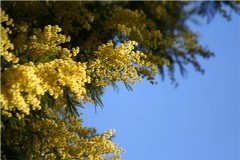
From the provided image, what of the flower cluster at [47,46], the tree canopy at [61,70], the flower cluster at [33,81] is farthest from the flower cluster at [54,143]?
the flower cluster at [47,46]

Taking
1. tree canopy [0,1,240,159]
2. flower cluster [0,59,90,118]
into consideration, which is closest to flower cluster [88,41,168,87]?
tree canopy [0,1,240,159]

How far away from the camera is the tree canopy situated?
344 cm

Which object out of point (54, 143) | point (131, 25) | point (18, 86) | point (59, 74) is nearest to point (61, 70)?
point (59, 74)

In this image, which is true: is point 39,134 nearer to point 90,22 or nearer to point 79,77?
point 79,77

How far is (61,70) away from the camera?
3.47m

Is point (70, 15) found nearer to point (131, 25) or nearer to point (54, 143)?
point (131, 25)

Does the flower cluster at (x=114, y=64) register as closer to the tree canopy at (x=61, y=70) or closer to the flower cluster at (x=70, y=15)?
the tree canopy at (x=61, y=70)

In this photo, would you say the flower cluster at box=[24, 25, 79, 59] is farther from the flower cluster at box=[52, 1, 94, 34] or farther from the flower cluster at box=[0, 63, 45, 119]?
the flower cluster at box=[52, 1, 94, 34]

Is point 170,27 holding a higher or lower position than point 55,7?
higher

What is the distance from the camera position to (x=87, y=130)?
4.75 meters

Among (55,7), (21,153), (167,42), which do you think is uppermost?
(55,7)

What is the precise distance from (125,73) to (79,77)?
717mm

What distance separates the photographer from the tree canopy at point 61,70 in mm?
3443

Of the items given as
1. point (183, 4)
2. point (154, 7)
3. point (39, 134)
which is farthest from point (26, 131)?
point (183, 4)
